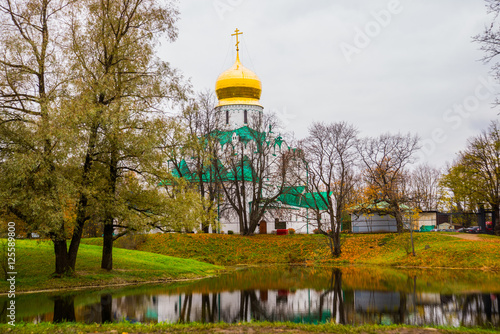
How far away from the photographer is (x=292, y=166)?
3719 cm

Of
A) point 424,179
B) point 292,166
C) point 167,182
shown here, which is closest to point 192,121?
point 292,166

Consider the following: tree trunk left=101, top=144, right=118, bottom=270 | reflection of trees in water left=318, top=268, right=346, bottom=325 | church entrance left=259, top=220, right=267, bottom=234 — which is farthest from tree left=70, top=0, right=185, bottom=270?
church entrance left=259, top=220, right=267, bottom=234

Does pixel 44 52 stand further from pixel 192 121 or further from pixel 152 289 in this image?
pixel 192 121

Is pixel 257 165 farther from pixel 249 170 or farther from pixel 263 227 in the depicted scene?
pixel 263 227

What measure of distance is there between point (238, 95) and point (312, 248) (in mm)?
21245

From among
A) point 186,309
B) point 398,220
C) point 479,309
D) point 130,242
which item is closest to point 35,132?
point 186,309

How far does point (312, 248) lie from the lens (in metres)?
35.2

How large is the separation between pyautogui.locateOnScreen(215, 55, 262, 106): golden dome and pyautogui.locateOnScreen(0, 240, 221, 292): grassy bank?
2732cm

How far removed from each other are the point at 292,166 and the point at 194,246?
9.98m

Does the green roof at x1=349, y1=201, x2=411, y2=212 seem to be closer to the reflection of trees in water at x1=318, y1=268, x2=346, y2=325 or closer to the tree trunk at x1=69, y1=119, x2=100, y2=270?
the reflection of trees in water at x1=318, y1=268, x2=346, y2=325

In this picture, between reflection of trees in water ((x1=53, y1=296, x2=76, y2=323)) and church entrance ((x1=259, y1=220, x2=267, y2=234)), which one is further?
church entrance ((x1=259, y1=220, x2=267, y2=234))

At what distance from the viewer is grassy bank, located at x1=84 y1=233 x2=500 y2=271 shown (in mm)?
27788

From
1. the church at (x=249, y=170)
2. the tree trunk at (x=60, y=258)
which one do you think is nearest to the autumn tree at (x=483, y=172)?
the church at (x=249, y=170)

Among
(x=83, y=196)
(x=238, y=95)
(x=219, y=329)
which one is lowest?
(x=219, y=329)
